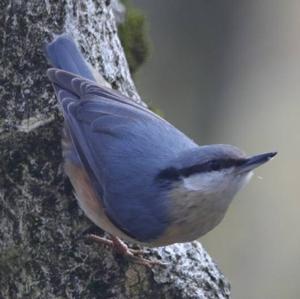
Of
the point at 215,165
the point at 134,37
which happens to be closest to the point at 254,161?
the point at 215,165

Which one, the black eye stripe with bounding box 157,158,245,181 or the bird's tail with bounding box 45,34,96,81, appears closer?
the black eye stripe with bounding box 157,158,245,181

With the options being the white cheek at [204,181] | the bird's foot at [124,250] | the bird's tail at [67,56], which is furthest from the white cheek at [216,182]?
the bird's tail at [67,56]

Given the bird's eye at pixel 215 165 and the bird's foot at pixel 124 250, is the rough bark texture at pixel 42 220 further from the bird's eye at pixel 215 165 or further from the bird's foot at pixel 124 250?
the bird's eye at pixel 215 165

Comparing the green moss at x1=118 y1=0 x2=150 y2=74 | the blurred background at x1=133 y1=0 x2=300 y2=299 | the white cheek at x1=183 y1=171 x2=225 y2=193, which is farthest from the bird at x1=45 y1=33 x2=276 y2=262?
the blurred background at x1=133 y1=0 x2=300 y2=299

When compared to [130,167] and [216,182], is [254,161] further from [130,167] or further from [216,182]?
[130,167]

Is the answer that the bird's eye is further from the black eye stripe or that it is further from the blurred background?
the blurred background

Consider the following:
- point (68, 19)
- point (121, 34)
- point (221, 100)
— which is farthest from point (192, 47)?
point (68, 19)
